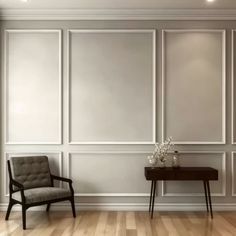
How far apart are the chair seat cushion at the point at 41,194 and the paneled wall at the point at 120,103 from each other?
56 cm

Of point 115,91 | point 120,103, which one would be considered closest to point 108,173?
point 120,103

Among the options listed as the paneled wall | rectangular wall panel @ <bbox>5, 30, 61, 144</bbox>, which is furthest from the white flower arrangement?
rectangular wall panel @ <bbox>5, 30, 61, 144</bbox>

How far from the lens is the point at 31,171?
16.3 ft

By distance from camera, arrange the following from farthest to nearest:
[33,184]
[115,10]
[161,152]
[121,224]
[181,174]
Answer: [115,10] < [161,152] < [33,184] < [181,174] < [121,224]

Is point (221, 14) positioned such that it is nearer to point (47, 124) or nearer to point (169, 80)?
point (169, 80)

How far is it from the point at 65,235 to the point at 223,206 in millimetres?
2444

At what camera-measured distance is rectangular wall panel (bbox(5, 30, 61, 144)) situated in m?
5.26

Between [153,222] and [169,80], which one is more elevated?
[169,80]

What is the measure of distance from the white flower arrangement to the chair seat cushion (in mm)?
1274

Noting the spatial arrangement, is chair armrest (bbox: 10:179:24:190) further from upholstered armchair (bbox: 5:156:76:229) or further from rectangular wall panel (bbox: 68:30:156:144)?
rectangular wall panel (bbox: 68:30:156:144)

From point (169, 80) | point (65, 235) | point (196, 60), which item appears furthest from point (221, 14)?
point (65, 235)

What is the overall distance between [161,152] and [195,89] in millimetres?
1073

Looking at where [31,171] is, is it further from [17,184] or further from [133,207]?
[133,207]

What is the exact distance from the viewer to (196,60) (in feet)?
17.2
